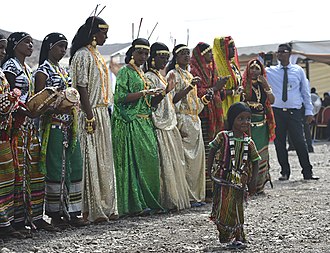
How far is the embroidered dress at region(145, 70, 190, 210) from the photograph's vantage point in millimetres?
7844

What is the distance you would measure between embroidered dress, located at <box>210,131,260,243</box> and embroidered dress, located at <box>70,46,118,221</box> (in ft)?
5.40

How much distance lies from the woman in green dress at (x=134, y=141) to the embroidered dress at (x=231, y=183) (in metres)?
1.83

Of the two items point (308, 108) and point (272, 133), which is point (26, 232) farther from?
point (308, 108)

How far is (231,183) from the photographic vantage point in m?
5.72

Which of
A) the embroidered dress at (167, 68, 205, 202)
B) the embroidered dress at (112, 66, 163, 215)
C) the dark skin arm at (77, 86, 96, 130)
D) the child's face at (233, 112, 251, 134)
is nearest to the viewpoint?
the child's face at (233, 112, 251, 134)

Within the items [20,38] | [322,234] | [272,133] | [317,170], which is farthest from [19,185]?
[317,170]

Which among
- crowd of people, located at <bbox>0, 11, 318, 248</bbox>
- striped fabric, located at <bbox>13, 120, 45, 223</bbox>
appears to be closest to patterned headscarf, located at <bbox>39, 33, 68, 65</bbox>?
crowd of people, located at <bbox>0, 11, 318, 248</bbox>

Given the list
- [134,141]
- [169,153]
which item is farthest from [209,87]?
[134,141]

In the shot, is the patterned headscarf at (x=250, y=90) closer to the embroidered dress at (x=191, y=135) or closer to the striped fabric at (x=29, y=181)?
the embroidered dress at (x=191, y=135)

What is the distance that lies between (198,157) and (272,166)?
578 cm

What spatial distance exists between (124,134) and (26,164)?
63.6 inches

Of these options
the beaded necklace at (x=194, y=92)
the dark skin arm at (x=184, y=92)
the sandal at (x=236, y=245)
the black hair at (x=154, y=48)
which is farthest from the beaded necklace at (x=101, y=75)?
the sandal at (x=236, y=245)

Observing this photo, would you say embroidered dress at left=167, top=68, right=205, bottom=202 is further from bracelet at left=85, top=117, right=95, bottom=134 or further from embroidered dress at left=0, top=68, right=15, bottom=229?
embroidered dress at left=0, top=68, right=15, bottom=229

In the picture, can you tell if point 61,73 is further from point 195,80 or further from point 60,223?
point 195,80
